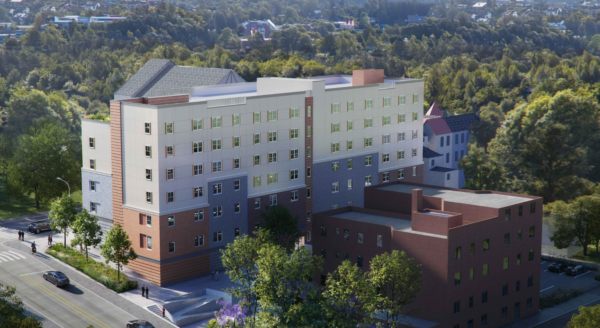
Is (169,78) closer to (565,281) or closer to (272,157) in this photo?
(272,157)

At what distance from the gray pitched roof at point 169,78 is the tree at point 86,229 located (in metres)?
31.6

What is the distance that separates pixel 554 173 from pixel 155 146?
6548cm

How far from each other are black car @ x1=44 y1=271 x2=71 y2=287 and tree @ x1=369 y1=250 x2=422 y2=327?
33004mm

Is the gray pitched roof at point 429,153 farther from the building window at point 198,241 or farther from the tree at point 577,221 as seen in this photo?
the building window at point 198,241

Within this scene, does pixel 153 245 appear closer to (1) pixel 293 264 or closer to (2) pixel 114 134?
(2) pixel 114 134

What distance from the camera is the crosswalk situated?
3142 inches

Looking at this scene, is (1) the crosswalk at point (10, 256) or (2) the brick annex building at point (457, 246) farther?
(1) the crosswalk at point (10, 256)

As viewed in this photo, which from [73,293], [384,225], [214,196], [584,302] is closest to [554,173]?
[584,302]

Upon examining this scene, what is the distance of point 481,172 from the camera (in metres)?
114

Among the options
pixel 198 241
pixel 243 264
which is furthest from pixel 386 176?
pixel 243 264

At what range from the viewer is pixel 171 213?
234 ft

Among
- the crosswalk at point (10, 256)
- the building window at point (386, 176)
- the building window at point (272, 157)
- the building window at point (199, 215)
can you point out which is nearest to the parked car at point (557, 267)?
the building window at point (386, 176)

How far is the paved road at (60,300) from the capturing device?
65750mm

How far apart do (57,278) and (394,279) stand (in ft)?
118
